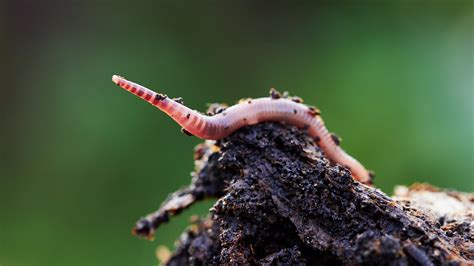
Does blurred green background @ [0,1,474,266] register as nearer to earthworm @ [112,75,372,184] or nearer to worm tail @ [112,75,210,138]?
earthworm @ [112,75,372,184]

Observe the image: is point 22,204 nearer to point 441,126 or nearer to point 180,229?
point 180,229

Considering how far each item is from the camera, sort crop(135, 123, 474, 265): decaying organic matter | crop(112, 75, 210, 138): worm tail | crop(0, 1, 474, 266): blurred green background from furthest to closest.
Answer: crop(0, 1, 474, 266): blurred green background, crop(112, 75, 210, 138): worm tail, crop(135, 123, 474, 265): decaying organic matter

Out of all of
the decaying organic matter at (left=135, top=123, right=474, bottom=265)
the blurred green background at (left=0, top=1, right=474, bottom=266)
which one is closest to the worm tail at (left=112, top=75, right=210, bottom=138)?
the decaying organic matter at (left=135, top=123, right=474, bottom=265)

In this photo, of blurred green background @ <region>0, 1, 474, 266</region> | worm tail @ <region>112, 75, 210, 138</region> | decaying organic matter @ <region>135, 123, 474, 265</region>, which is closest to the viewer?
decaying organic matter @ <region>135, 123, 474, 265</region>

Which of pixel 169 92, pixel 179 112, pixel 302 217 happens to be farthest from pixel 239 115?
pixel 169 92

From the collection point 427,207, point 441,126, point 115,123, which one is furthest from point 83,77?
point 427,207

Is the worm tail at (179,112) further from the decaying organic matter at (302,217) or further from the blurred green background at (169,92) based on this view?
the blurred green background at (169,92)

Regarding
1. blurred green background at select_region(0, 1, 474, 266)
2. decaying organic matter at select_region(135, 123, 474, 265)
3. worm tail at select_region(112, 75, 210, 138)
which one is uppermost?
blurred green background at select_region(0, 1, 474, 266)

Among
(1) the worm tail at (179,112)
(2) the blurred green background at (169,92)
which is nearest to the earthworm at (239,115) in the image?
(1) the worm tail at (179,112)

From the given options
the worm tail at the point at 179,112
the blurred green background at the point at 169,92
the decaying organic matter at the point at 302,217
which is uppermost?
the blurred green background at the point at 169,92
